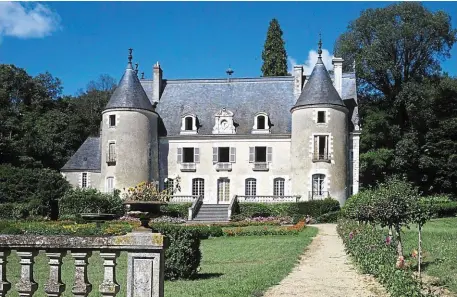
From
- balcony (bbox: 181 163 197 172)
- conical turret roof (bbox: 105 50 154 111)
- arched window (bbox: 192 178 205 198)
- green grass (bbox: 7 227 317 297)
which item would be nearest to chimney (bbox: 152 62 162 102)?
conical turret roof (bbox: 105 50 154 111)

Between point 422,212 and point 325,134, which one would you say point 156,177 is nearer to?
point 325,134

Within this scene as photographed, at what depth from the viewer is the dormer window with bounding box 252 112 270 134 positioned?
35750 millimetres

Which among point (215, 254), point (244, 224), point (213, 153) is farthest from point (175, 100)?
point (215, 254)

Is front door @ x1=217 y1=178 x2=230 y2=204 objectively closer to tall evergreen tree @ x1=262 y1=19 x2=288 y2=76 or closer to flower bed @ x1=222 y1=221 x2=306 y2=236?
flower bed @ x1=222 y1=221 x2=306 y2=236

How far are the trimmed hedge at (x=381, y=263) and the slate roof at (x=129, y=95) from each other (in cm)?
2176

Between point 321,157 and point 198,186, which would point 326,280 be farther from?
point 198,186

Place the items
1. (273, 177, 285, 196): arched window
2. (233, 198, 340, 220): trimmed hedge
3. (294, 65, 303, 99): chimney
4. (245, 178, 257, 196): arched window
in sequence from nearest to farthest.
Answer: (233, 198, 340, 220): trimmed hedge
(273, 177, 285, 196): arched window
(245, 178, 257, 196): arched window
(294, 65, 303, 99): chimney

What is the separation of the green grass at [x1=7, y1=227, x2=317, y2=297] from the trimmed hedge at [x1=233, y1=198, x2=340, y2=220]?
1205 cm

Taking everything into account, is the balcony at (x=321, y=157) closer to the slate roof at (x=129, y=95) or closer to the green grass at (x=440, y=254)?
the slate roof at (x=129, y=95)

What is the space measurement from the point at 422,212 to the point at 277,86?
26.4 metres

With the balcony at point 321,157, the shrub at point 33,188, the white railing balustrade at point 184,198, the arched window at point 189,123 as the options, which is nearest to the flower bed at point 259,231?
the balcony at point 321,157

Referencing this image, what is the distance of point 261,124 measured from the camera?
36.1 meters

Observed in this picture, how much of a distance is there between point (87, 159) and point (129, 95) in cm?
607

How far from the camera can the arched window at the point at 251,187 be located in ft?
117
